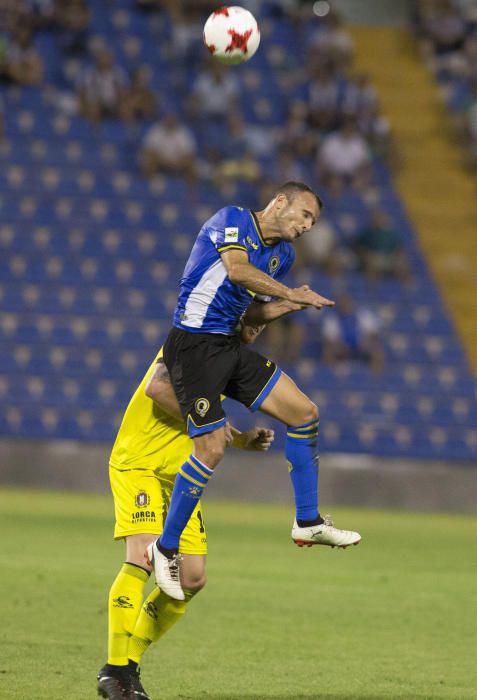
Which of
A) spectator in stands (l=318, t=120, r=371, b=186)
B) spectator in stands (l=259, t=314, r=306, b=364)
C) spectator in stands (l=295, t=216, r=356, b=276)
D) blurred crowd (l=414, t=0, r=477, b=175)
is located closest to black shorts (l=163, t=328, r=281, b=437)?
spectator in stands (l=259, t=314, r=306, b=364)

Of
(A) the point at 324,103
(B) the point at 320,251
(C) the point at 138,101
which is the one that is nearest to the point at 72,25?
(C) the point at 138,101

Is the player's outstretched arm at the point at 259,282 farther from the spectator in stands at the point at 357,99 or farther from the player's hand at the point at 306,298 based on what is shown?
the spectator in stands at the point at 357,99

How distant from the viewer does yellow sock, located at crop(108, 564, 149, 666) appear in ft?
19.4

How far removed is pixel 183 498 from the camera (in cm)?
595

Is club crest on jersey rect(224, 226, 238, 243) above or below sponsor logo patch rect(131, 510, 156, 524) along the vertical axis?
above

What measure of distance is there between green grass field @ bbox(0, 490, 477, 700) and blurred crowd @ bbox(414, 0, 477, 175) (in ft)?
40.1

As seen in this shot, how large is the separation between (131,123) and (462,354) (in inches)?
262

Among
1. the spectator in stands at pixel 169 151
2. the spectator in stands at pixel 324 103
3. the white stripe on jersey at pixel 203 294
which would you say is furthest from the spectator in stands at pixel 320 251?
the white stripe on jersey at pixel 203 294

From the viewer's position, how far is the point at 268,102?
23.2 metres

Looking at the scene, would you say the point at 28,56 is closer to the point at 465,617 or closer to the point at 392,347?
the point at 392,347

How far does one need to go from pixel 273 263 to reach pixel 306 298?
0.63 m

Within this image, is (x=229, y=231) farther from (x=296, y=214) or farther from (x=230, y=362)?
(x=230, y=362)

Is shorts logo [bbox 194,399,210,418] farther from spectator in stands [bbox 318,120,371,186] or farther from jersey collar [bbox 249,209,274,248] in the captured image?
spectator in stands [bbox 318,120,371,186]

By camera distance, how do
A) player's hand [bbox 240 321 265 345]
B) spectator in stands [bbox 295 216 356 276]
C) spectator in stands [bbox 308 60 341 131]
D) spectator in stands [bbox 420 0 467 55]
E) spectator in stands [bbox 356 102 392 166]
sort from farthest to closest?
spectator in stands [bbox 420 0 467 55], spectator in stands [bbox 356 102 392 166], spectator in stands [bbox 308 60 341 131], spectator in stands [bbox 295 216 356 276], player's hand [bbox 240 321 265 345]
